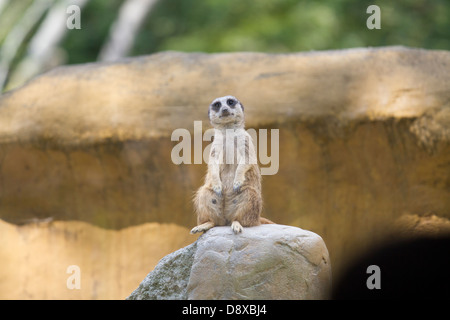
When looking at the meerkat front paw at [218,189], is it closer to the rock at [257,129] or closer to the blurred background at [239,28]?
the rock at [257,129]

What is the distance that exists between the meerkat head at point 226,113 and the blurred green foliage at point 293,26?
18.8ft

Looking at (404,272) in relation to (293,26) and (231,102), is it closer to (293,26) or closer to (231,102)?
(231,102)

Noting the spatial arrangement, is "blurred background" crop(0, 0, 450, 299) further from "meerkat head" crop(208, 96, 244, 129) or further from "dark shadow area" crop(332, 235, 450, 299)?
"meerkat head" crop(208, 96, 244, 129)

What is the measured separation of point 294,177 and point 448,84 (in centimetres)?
181

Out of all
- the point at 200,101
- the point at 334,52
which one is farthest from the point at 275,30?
the point at 200,101

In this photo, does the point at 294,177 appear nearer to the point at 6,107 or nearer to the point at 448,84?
the point at 448,84

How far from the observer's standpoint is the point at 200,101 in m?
5.95

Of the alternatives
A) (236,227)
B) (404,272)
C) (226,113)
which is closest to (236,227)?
(236,227)

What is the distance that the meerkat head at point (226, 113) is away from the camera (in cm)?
395

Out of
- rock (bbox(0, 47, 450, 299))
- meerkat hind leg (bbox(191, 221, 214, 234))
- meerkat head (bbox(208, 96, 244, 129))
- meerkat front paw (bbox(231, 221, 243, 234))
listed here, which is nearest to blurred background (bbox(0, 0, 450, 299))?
rock (bbox(0, 47, 450, 299))

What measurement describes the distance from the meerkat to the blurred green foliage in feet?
18.9

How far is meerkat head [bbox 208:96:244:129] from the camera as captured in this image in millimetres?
3953

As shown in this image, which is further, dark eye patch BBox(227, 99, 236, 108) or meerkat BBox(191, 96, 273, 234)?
dark eye patch BBox(227, 99, 236, 108)

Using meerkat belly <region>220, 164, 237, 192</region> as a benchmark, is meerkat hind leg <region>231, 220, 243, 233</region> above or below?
below
